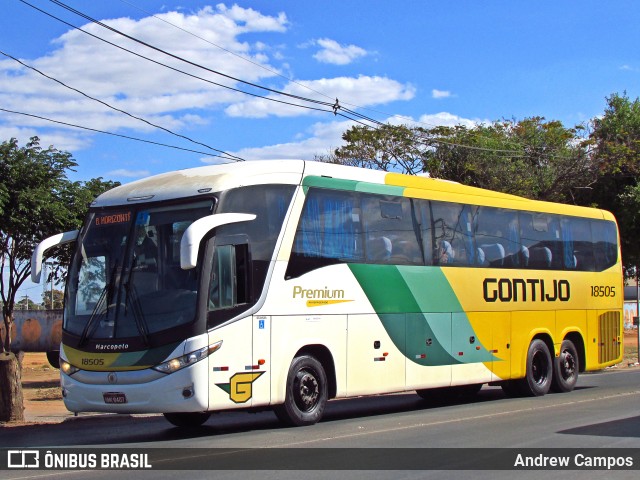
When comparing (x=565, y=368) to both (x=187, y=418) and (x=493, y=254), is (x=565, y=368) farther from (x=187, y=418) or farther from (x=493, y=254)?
(x=187, y=418)

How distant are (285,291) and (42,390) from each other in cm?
1374

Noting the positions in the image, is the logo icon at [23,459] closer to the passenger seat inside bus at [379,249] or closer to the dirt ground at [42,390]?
the dirt ground at [42,390]

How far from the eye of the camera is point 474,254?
16891 millimetres

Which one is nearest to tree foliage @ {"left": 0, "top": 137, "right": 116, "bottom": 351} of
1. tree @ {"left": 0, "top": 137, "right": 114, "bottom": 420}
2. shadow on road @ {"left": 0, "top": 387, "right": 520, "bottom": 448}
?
tree @ {"left": 0, "top": 137, "right": 114, "bottom": 420}

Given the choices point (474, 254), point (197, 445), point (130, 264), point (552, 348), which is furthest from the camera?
point (552, 348)

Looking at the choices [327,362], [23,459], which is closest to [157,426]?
[327,362]

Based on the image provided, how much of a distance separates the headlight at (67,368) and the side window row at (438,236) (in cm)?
330

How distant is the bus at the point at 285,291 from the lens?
11.7m

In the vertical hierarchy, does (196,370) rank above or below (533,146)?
below

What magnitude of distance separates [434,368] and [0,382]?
24.2 feet

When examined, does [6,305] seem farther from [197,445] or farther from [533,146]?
[533,146]

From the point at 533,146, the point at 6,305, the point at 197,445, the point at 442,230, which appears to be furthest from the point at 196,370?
the point at 533,146

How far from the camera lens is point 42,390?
952 inches

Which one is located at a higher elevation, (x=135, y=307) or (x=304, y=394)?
(x=135, y=307)
